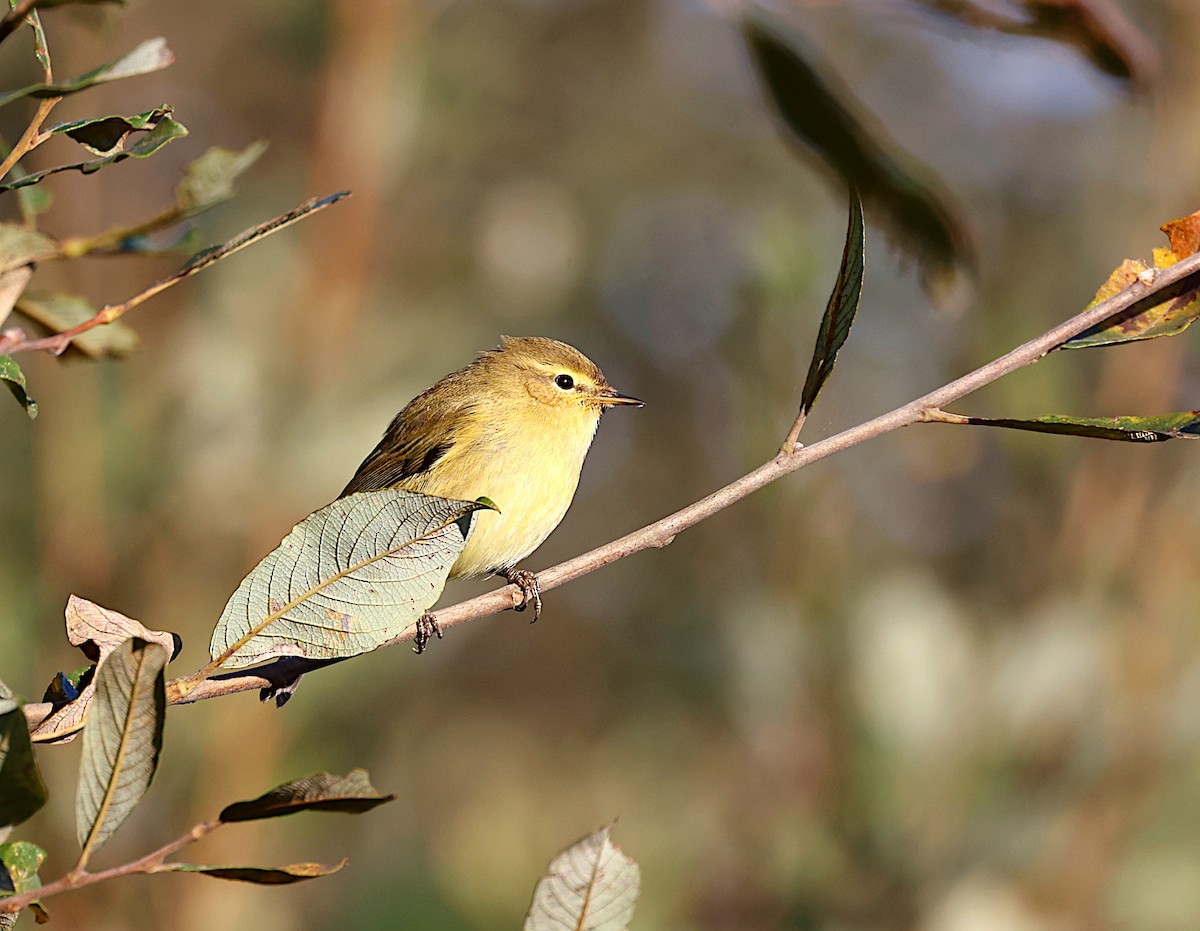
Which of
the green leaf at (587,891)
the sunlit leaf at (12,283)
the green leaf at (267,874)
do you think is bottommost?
the green leaf at (587,891)

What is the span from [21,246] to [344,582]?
390mm

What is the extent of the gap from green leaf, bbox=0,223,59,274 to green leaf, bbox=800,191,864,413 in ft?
2.28

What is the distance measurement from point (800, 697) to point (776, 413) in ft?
2.49

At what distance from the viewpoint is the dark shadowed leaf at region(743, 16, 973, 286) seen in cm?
130

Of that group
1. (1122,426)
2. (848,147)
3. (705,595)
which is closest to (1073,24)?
(848,147)

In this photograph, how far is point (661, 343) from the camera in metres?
7.51

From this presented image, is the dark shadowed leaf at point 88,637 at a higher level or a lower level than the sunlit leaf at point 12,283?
lower

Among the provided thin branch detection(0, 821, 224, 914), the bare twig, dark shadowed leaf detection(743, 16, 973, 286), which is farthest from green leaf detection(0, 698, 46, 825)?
dark shadowed leaf detection(743, 16, 973, 286)

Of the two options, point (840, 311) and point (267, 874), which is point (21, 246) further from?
point (840, 311)

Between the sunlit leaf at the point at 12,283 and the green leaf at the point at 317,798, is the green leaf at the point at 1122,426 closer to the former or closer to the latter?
the green leaf at the point at 317,798

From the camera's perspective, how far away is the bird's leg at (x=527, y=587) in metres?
1.54

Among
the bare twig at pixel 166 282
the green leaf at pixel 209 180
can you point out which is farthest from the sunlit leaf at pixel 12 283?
the green leaf at pixel 209 180

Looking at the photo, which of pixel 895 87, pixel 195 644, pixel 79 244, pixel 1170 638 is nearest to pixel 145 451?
pixel 195 644

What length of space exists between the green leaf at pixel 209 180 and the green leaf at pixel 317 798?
482 mm
